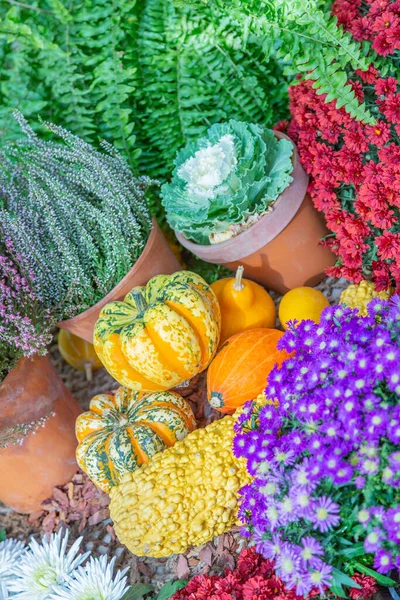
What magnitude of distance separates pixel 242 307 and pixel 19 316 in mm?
776

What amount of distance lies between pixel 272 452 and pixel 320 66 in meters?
1.22

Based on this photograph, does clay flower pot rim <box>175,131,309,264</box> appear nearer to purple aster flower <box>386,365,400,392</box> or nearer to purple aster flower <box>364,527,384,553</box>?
purple aster flower <box>386,365,400,392</box>

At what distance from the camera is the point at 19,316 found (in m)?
2.04

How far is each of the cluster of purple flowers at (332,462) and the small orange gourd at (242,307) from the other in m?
0.63

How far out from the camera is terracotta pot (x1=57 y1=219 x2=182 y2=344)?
2.30 m

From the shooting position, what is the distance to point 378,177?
6.47 feet

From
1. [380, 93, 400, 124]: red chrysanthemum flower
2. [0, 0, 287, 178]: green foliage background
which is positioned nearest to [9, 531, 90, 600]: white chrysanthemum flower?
[0, 0, 287, 178]: green foliage background

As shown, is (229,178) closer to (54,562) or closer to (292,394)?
(292,394)

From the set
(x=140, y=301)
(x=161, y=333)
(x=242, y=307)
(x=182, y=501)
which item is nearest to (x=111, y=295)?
(x=140, y=301)

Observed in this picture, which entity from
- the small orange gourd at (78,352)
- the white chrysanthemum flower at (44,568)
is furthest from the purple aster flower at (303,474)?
the small orange gourd at (78,352)

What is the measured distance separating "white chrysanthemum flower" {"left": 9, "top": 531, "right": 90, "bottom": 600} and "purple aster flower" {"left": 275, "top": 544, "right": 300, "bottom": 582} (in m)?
0.88

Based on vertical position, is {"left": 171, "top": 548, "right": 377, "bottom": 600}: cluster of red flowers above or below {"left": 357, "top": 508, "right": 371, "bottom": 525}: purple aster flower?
below

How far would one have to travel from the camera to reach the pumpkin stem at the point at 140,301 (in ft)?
6.92

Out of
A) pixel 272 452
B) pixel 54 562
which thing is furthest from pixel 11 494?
pixel 272 452
